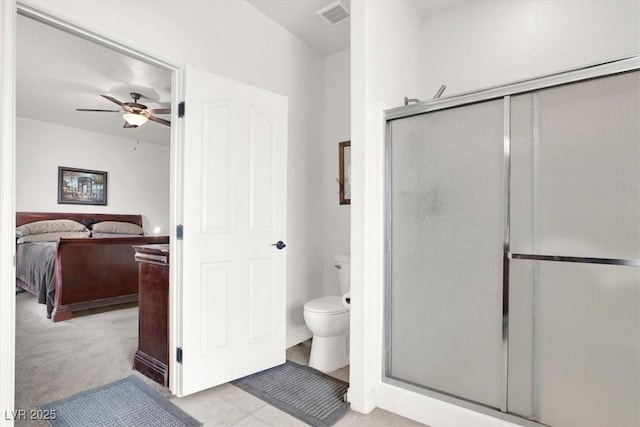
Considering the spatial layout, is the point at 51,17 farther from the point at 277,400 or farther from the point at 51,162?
the point at 51,162

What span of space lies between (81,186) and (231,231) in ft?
16.3

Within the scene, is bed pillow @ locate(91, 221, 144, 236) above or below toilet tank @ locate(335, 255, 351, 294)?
above

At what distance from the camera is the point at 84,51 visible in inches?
126

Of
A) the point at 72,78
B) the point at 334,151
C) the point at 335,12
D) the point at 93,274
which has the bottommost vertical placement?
the point at 93,274

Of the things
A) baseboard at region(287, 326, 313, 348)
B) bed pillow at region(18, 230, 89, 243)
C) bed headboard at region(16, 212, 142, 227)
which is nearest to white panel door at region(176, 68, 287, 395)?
baseboard at region(287, 326, 313, 348)

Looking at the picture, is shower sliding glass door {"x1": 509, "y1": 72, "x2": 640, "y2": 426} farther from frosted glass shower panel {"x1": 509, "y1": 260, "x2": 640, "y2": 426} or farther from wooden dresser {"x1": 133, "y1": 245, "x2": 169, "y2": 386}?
wooden dresser {"x1": 133, "y1": 245, "x2": 169, "y2": 386}

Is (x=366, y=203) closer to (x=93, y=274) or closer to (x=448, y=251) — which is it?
(x=448, y=251)

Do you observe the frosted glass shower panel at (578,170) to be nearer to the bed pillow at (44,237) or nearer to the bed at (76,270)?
the bed at (76,270)

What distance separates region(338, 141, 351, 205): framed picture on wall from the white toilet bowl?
105cm

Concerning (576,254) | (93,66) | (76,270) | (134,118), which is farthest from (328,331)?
(93,66)

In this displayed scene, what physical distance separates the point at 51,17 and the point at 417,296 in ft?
7.71

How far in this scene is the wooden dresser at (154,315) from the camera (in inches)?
87.8

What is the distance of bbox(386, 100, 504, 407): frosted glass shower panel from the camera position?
1.68 meters

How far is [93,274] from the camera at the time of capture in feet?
13.3
